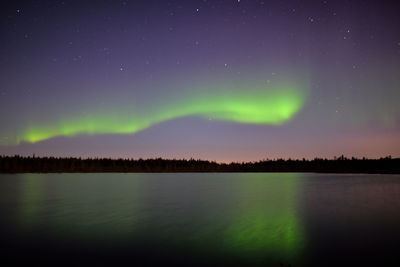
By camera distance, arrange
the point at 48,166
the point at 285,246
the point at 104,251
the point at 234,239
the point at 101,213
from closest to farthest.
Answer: the point at 104,251 < the point at 285,246 < the point at 234,239 < the point at 101,213 < the point at 48,166

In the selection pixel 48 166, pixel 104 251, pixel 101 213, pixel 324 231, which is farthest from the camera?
pixel 48 166

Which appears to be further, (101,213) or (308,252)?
(101,213)

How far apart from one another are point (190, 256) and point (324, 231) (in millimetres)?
8466

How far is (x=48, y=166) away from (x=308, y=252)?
7647 inches

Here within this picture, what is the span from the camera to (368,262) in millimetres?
10656

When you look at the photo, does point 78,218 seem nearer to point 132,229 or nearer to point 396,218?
point 132,229

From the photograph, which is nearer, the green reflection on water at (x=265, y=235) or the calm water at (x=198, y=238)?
the calm water at (x=198, y=238)

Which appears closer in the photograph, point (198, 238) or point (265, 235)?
point (198, 238)

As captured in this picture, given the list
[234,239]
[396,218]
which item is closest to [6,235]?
[234,239]

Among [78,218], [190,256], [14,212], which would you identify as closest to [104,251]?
[190,256]

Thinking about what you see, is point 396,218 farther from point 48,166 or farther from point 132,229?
point 48,166

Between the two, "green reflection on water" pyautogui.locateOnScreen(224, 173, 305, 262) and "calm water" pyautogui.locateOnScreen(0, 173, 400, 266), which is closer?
"calm water" pyautogui.locateOnScreen(0, 173, 400, 266)

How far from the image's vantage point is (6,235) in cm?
1427

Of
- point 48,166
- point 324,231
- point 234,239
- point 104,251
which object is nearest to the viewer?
point 104,251
